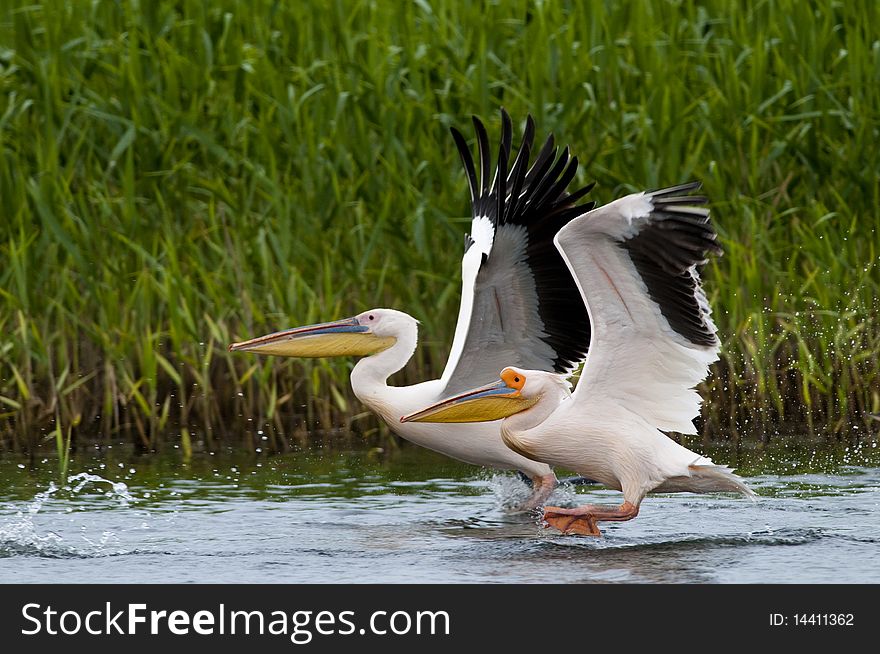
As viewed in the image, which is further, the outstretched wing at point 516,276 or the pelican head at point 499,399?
the outstretched wing at point 516,276

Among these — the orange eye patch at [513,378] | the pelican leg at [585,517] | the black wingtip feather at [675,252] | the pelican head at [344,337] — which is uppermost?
the black wingtip feather at [675,252]

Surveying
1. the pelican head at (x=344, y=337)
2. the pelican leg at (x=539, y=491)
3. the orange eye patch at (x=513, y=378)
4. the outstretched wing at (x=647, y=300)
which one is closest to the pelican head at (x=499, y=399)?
the orange eye patch at (x=513, y=378)

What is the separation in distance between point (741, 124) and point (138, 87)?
113 inches

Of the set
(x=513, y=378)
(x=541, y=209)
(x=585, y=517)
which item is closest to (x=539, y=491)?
(x=513, y=378)

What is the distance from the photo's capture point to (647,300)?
5.21 metres

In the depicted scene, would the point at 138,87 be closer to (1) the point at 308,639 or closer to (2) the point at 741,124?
(2) the point at 741,124

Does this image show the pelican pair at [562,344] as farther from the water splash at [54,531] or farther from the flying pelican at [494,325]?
the water splash at [54,531]

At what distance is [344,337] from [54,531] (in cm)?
138

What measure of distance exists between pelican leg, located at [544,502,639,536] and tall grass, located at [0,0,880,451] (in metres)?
1.63

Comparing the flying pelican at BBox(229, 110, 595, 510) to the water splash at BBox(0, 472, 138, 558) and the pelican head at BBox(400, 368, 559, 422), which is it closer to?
the pelican head at BBox(400, 368, 559, 422)

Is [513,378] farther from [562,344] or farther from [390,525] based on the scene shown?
[562,344]

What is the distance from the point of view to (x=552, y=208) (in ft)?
20.0

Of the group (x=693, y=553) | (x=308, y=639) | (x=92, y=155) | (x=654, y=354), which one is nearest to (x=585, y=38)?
(x=92, y=155)

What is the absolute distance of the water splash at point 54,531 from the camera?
17.1 ft
